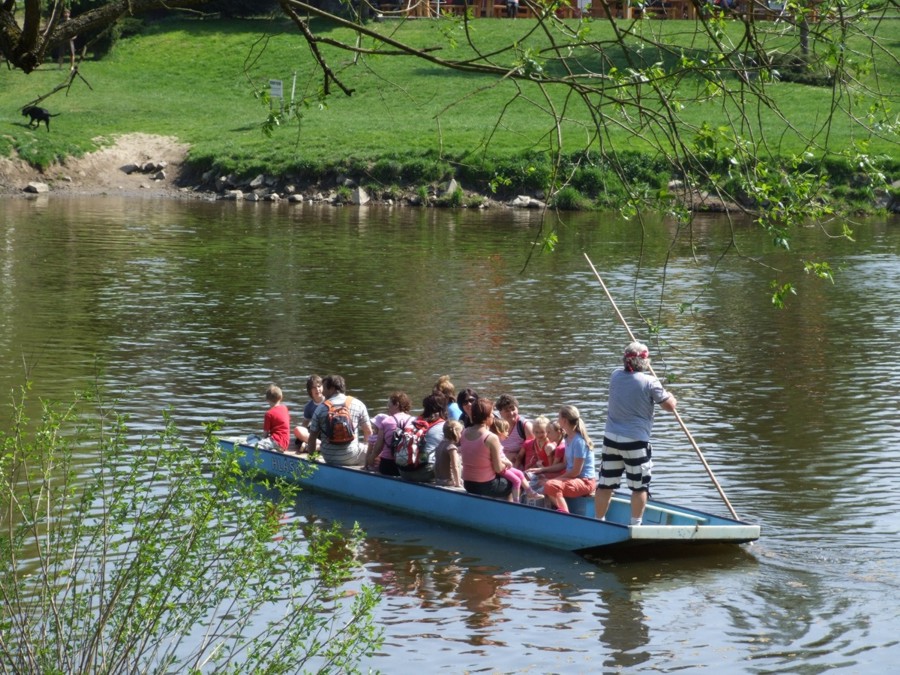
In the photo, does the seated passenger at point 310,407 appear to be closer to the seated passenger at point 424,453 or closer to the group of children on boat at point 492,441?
the group of children on boat at point 492,441

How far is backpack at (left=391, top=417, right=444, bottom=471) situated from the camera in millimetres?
12688

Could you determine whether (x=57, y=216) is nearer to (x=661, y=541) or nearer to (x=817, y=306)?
(x=817, y=306)

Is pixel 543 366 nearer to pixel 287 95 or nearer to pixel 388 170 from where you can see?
pixel 388 170

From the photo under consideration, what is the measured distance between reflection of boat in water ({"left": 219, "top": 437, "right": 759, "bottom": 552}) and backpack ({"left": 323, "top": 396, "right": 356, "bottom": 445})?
0.32 metres

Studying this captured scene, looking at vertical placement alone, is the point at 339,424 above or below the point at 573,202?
below

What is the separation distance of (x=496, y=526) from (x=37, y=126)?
128 feet

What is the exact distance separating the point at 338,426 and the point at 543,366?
251 inches

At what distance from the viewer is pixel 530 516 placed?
11.7 meters

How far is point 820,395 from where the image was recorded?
17.4 metres

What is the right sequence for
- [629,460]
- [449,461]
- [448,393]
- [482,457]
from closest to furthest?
[629,460]
[482,457]
[449,461]
[448,393]

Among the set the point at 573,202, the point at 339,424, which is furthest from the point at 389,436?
the point at 573,202

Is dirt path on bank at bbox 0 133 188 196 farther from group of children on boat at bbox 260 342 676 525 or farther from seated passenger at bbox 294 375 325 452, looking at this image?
group of children on boat at bbox 260 342 676 525

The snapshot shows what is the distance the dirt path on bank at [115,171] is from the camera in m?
45.3

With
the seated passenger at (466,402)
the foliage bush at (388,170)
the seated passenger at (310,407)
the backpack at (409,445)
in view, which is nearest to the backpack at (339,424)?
the seated passenger at (310,407)
